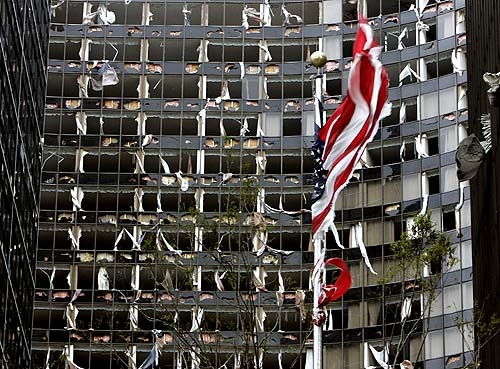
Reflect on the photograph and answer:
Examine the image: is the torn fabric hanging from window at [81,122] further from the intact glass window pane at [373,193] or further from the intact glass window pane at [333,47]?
the intact glass window pane at [373,193]

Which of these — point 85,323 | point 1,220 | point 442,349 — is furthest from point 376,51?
point 85,323

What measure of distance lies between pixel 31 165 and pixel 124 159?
34.4 metres

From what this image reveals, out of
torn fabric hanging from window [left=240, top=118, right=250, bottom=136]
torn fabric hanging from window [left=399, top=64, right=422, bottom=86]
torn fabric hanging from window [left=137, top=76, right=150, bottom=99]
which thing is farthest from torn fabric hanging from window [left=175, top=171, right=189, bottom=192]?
torn fabric hanging from window [left=399, top=64, right=422, bottom=86]

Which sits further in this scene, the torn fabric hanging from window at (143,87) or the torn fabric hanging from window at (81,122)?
the torn fabric hanging from window at (143,87)

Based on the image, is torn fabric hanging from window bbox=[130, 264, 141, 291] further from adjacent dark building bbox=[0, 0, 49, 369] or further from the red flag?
the red flag

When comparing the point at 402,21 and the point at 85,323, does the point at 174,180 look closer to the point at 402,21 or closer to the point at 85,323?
the point at 85,323

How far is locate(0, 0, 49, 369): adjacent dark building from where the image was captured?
75812 mm

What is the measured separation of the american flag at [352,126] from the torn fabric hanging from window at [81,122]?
247 feet

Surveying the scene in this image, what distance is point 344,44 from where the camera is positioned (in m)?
123

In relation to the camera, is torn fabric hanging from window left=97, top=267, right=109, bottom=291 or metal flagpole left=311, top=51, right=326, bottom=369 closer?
metal flagpole left=311, top=51, right=326, bottom=369

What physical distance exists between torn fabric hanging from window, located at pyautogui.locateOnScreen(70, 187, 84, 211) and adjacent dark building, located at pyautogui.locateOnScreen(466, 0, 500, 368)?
47149 millimetres

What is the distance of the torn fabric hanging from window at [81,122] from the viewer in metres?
122

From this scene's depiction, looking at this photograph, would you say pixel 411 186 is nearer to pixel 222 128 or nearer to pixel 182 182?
pixel 222 128

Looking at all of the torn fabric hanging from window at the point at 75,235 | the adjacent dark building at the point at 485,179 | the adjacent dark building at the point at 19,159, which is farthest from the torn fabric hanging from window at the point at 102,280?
the adjacent dark building at the point at 485,179
